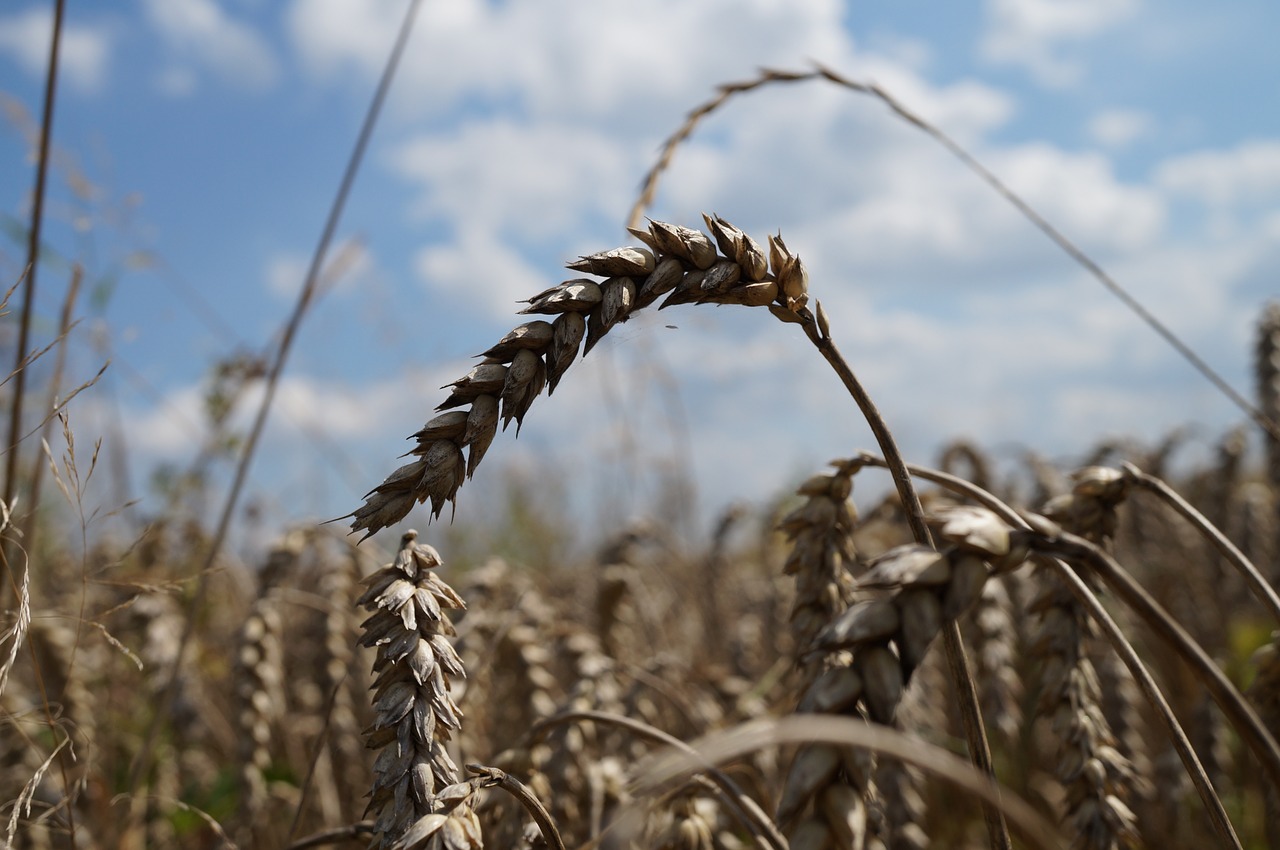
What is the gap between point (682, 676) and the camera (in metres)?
2.91

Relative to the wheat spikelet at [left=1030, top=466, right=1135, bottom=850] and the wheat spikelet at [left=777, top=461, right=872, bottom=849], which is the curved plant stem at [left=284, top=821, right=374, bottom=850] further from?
the wheat spikelet at [left=1030, top=466, right=1135, bottom=850]

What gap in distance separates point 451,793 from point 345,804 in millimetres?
2216

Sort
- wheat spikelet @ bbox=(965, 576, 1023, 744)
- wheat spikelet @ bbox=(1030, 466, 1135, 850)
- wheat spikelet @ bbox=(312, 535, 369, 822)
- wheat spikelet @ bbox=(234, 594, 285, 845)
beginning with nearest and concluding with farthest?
1. wheat spikelet @ bbox=(1030, 466, 1135, 850)
2. wheat spikelet @ bbox=(234, 594, 285, 845)
3. wheat spikelet @ bbox=(965, 576, 1023, 744)
4. wheat spikelet @ bbox=(312, 535, 369, 822)

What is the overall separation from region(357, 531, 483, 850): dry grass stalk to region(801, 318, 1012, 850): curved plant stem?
56 centimetres

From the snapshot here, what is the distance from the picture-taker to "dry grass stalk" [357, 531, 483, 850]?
1019 millimetres

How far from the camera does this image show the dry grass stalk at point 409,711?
1.02 m

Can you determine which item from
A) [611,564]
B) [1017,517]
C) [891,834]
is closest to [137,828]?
[611,564]

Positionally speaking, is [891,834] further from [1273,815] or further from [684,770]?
[684,770]

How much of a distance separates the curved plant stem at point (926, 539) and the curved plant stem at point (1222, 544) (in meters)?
0.35

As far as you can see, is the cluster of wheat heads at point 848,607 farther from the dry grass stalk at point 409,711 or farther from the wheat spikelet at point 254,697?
the wheat spikelet at point 254,697

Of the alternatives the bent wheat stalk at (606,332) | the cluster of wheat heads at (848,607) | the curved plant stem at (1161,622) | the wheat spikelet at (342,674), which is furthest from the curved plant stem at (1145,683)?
the wheat spikelet at (342,674)

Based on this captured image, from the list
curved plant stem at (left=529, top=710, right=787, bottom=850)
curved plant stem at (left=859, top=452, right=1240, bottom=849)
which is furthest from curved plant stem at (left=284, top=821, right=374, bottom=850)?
curved plant stem at (left=859, top=452, right=1240, bottom=849)

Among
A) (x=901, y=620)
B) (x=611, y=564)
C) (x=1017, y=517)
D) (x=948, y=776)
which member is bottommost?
(x=948, y=776)

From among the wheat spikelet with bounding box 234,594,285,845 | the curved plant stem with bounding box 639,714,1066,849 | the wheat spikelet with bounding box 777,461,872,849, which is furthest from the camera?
the wheat spikelet with bounding box 234,594,285,845
